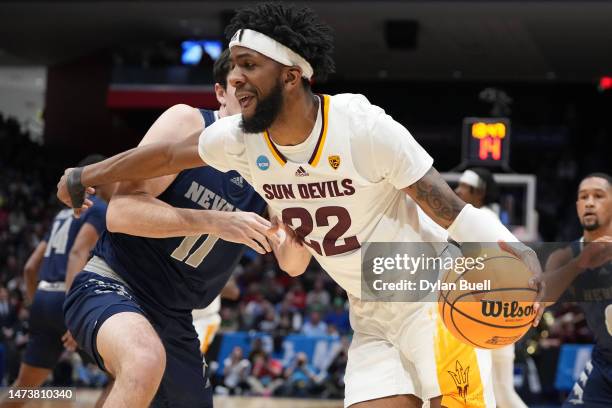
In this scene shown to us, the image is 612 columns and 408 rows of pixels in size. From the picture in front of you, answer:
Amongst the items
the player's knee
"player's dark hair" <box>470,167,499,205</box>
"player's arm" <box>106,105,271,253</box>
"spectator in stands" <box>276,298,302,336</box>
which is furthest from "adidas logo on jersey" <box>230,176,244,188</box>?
"spectator in stands" <box>276,298,302,336</box>

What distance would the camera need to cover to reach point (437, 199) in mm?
→ 3398

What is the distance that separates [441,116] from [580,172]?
4.22 metres

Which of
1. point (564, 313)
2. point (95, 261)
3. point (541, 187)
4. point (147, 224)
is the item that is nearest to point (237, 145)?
point (147, 224)

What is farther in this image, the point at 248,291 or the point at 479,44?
the point at 479,44

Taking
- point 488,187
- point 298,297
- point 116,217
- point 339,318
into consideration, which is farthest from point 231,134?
point 298,297

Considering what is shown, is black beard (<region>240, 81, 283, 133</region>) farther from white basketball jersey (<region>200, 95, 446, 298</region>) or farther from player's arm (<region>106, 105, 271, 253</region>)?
player's arm (<region>106, 105, 271, 253</region>)

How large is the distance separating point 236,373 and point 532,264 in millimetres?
8584

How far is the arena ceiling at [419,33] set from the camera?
1739 cm

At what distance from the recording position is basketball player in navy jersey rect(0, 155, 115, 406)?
642 cm

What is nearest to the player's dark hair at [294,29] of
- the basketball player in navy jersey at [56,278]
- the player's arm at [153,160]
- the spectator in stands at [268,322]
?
the player's arm at [153,160]

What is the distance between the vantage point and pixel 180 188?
4.23 meters

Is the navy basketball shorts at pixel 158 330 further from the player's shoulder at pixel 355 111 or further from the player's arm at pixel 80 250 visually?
the player's arm at pixel 80 250

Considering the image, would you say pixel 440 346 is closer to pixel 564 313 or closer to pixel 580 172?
pixel 564 313

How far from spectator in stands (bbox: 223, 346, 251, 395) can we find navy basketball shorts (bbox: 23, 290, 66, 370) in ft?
15.8
